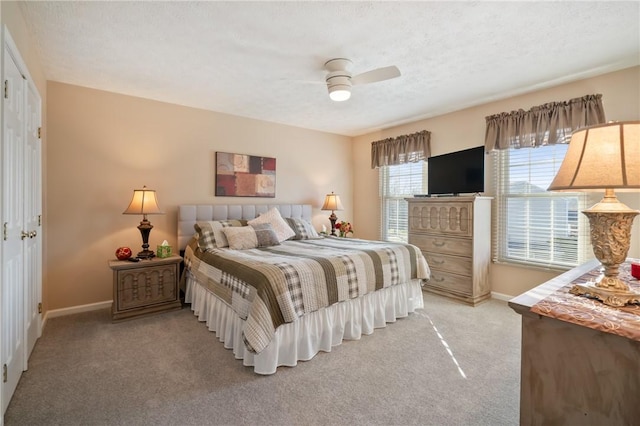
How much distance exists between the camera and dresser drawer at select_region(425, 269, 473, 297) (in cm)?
381

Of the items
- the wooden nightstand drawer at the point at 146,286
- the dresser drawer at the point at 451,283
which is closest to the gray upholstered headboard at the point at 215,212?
the wooden nightstand drawer at the point at 146,286

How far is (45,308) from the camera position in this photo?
3.26 metres

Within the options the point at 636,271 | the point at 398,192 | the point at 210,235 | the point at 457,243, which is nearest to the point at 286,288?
the point at 210,235

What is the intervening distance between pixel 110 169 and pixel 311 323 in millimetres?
3017

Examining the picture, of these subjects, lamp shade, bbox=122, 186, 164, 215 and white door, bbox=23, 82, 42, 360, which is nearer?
white door, bbox=23, 82, 42, 360

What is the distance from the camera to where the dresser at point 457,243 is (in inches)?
148

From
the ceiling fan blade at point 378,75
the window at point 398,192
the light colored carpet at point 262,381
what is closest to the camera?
the light colored carpet at point 262,381

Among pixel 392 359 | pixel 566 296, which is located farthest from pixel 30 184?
pixel 566 296

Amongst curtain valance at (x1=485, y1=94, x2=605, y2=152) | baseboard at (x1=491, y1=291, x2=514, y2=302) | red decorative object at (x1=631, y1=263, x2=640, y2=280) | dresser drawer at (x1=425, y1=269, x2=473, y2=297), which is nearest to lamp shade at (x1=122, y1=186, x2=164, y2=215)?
dresser drawer at (x1=425, y1=269, x2=473, y2=297)

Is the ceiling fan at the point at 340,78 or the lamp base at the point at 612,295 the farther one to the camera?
the ceiling fan at the point at 340,78

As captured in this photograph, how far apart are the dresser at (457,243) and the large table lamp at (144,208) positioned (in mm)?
3384

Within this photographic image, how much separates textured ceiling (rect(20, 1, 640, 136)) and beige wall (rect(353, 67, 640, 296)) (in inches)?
6.7

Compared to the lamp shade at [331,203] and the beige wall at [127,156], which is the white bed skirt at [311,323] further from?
the lamp shade at [331,203]

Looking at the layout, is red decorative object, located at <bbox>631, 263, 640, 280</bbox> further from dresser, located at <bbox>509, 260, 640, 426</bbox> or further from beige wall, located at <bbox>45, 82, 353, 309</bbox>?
beige wall, located at <bbox>45, 82, 353, 309</bbox>
